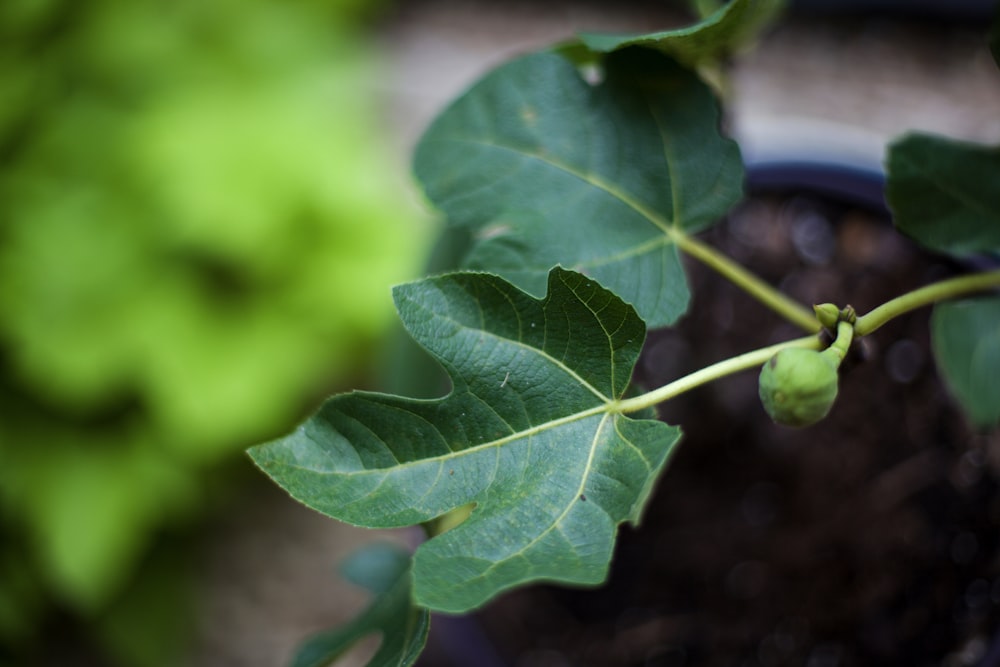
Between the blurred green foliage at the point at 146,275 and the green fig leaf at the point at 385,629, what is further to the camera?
the blurred green foliage at the point at 146,275

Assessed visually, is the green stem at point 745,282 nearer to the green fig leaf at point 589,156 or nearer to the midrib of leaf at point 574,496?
the green fig leaf at point 589,156

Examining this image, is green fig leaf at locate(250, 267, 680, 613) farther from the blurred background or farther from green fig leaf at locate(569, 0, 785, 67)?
the blurred background

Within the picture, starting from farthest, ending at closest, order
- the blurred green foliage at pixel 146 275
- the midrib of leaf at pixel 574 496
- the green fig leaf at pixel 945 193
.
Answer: the blurred green foliage at pixel 146 275, the green fig leaf at pixel 945 193, the midrib of leaf at pixel 574 496

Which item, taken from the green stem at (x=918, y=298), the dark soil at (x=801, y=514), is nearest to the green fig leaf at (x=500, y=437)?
the green stem at (x=918, y=298)

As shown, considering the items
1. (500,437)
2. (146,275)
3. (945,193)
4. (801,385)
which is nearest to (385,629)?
(500,437)

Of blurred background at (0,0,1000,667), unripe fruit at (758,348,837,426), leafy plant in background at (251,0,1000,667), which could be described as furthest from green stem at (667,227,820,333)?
blurred background at (0,0,1000,667)

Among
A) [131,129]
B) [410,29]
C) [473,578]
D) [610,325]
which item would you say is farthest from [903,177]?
[410,29]

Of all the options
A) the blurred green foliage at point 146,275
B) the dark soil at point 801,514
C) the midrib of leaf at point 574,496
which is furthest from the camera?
the blurred green foliage at point 146,275
